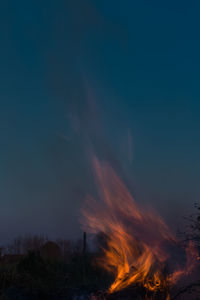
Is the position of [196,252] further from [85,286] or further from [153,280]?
[85,286]

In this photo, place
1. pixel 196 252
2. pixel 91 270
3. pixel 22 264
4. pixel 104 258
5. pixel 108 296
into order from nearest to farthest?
pixel 108 296 → pixel 22 264 → pixel 196 252 → pixel 91 270 → pixel 104 258

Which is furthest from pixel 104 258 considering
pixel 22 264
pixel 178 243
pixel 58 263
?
pixel 22 264

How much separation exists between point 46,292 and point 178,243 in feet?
27.7

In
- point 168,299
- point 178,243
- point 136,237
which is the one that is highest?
point 136,237

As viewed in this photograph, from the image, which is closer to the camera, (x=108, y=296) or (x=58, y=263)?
(x=108, y=296)

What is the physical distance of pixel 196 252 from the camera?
15.5m

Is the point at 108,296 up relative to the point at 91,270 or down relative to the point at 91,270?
down

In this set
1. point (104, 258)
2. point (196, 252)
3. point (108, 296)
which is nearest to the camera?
point (108, 296)

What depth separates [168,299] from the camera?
13406 mm

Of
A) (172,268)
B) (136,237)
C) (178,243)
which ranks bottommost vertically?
(172,268)

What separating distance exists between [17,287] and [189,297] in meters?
8.59

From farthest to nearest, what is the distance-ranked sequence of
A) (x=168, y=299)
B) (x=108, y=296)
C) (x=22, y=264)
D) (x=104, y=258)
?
(x=104, y=258), (x=168, y=299), (x=22, y=264), (x=108, y=296)

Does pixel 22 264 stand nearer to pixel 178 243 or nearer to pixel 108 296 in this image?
pixel 108 296

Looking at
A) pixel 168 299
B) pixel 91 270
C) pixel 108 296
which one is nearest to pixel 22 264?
pixel 108 296
